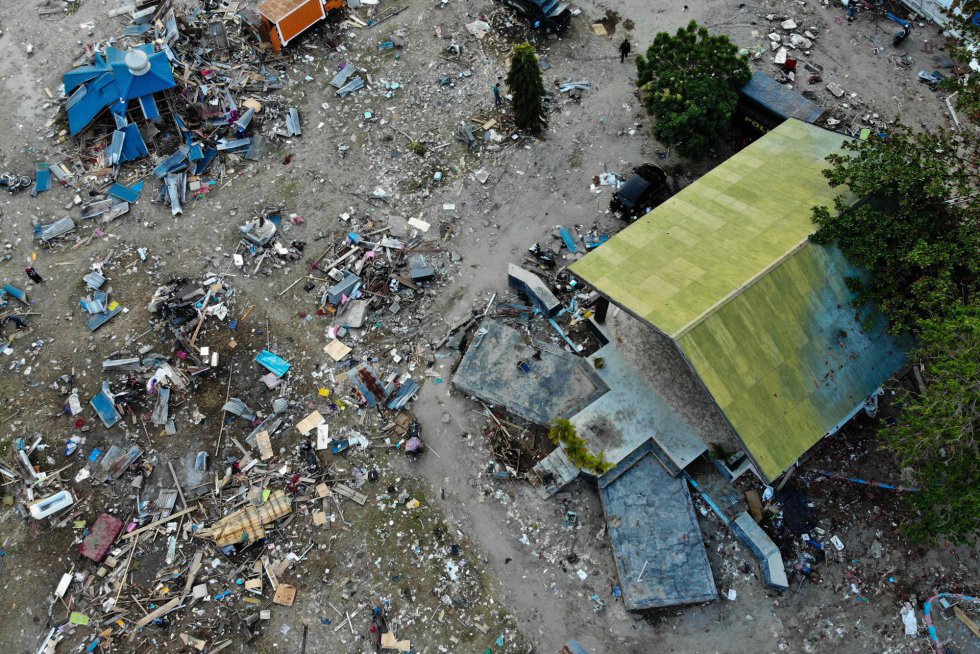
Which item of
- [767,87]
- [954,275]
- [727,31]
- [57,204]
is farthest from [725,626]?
[57,204]

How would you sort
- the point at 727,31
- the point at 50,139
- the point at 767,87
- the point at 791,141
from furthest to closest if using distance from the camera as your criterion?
the point at 727,31 < the point at 50,139 < the point at 767,87 < the point at 791,141

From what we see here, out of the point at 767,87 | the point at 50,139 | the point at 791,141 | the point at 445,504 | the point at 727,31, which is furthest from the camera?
the point at 727,31

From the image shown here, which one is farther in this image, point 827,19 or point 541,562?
point 827,19

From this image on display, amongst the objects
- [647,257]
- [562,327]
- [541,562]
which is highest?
[647,257]

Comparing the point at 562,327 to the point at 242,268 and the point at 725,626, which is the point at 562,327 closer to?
the point at 725,626

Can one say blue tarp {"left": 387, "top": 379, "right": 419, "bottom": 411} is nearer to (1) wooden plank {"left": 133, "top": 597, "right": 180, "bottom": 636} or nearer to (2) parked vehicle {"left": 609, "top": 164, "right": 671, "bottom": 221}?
(1) wooden plank {"left": 133, "top": 597, "right": 180, "bottom": 636}

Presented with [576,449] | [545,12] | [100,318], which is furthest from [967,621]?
[100,318]

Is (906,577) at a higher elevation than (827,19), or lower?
lower

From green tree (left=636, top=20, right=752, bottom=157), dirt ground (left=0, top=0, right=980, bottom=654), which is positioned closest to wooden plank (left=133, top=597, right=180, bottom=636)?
dirt ground (left=0, top=0, right=980, bottom=654)
